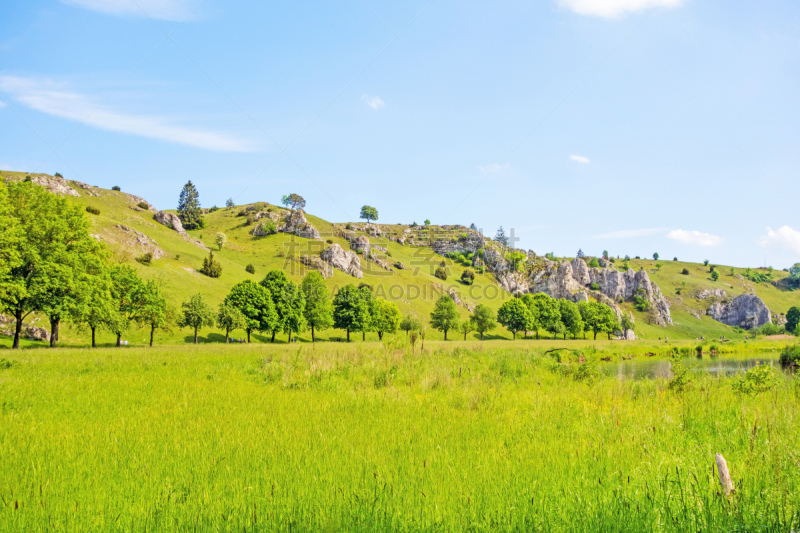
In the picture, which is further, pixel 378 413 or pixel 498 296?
pixel 498 296

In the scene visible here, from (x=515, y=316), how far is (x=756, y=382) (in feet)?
317

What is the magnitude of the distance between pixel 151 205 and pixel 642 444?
589ft

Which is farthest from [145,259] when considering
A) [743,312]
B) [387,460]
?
[743,312]

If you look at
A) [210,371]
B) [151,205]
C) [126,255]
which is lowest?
[210,371]

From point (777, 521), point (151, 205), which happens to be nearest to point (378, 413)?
point (777, 521)

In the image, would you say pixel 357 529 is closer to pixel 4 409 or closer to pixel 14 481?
pixel 14 481

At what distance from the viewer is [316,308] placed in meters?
74.4

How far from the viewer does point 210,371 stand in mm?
13508

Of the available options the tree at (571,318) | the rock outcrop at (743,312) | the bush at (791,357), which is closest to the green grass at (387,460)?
the bush at (791,357)

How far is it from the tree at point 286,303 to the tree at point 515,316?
57.5m

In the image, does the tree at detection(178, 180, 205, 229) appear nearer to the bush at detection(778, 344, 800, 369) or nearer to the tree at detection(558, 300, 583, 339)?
the tree at detection(558, 300, 583, 339)

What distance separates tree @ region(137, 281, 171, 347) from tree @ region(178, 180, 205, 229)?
121628mm

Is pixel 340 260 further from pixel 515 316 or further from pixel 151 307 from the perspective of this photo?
pixel 151 307

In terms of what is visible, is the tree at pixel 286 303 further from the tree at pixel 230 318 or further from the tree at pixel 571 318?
the tree at pixel 571 318
